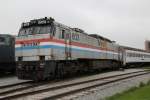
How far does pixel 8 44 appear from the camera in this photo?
21.2m

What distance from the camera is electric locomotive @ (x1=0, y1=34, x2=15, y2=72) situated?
67.7 feet

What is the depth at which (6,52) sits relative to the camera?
2091 cm

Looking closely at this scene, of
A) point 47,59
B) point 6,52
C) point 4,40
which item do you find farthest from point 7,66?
point 47,59

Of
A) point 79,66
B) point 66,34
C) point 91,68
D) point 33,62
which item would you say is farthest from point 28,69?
point 91,68

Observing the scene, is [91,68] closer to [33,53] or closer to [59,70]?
[59,70]

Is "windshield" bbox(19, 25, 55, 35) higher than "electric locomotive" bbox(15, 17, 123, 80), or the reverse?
"windshield" bbox(19, 25, 55, 35)

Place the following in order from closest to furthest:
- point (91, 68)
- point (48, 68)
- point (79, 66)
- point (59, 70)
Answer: point (48, 68) → point (59, 70) → point (79, 66) → point (91, 68)

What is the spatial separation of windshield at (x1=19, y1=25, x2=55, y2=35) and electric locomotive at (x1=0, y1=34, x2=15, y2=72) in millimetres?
3894

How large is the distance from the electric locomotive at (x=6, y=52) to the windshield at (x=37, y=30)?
389 centimetres

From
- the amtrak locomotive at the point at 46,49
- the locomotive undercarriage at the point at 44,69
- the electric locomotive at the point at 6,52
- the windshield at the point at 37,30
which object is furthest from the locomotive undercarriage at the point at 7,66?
the locomotive undercarriage at the point at 44,69

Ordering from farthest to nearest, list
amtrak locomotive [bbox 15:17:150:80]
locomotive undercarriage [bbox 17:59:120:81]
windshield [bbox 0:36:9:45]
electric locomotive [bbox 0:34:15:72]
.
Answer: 1. windshield [bbox 0:36:9:45]
2. electric locomotive [bbox 0:34:15:72]
3. amtrak locomotive [bbox 15:17:150:80]
4. locomotive undercarriage [bbox 17:59:120:81]

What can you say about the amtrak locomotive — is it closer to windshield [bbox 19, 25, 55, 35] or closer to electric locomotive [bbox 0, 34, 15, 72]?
windshield [bbox 19, 25, 55, 35]

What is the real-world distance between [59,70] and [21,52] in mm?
2488

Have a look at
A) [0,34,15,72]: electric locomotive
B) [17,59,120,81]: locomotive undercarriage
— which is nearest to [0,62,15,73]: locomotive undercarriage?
[0,34,15,72]: electric locomotive
